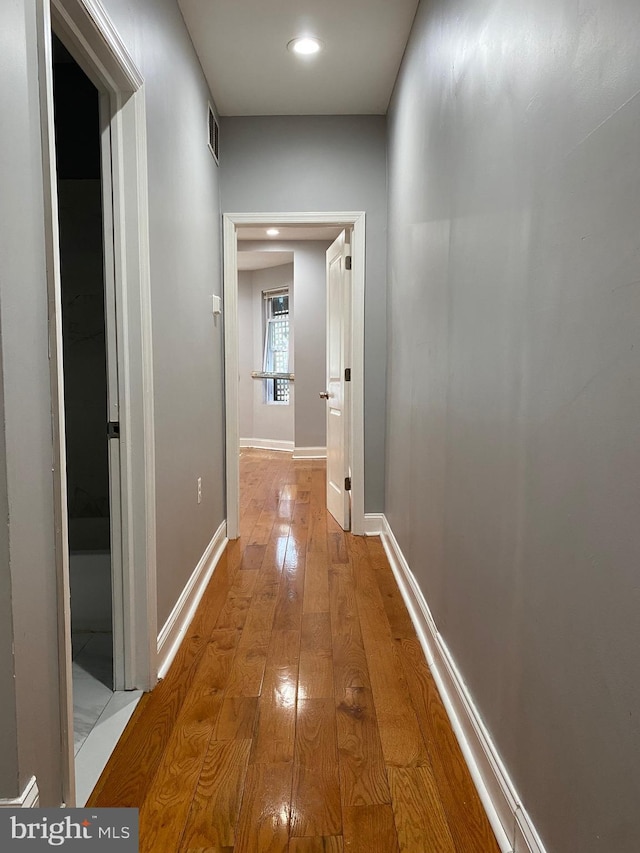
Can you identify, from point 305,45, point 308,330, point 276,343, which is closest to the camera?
point 305,45

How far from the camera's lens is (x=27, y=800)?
1.20m

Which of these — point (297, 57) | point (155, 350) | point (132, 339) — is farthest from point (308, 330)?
point (132, 339)

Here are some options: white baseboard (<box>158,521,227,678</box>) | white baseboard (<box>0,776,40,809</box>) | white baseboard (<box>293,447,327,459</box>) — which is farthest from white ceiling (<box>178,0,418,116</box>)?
white baseboard (<box>293,447,327,459</box>)

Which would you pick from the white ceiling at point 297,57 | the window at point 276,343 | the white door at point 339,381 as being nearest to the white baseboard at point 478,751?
the white door at point 339,381

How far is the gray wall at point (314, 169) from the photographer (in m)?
3.97

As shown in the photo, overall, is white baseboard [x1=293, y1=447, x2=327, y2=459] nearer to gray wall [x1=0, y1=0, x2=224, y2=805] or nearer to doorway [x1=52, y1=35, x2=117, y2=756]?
gray wall [x1=0, y1=0, x2=224, y2=805]

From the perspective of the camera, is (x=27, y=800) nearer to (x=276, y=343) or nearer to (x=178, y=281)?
(x=178, y=281)

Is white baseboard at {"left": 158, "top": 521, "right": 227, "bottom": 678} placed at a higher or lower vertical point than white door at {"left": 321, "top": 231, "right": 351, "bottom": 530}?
lower

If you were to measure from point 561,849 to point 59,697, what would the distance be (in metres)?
1.07

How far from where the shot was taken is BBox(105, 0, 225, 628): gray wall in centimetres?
227

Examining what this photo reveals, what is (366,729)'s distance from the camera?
192cm

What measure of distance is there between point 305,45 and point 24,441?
9.25 ft

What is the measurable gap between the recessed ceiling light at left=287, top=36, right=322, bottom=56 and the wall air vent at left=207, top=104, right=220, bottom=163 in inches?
25.0

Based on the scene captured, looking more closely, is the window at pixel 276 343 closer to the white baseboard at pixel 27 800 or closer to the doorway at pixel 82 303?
the doorway at pixel 82 303
